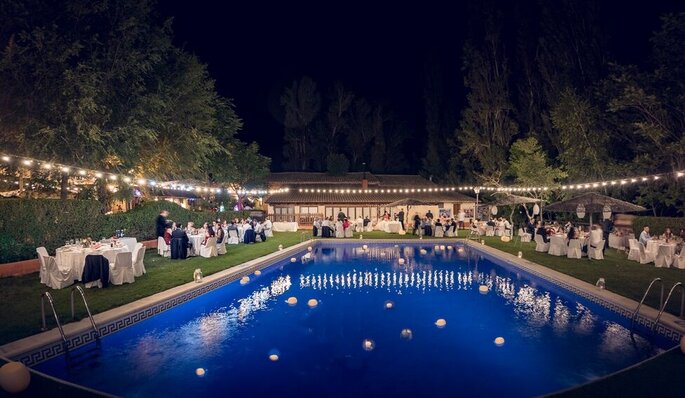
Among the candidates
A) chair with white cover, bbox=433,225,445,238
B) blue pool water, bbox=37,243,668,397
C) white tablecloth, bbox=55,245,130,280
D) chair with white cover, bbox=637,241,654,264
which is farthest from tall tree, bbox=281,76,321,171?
blue pool water, bbox=37,243,668,397

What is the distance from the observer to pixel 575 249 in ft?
47.1

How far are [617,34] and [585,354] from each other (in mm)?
23631

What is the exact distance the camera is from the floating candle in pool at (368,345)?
662 centimetres

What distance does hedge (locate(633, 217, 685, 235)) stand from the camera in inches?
651

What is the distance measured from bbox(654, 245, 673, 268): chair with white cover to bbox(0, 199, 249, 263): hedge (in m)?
17.8

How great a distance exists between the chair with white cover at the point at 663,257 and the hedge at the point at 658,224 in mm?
5208

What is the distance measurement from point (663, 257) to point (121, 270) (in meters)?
14.9

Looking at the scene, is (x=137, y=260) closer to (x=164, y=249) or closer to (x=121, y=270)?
(x=121, y=270)

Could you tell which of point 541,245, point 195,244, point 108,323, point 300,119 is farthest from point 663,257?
point 300,119

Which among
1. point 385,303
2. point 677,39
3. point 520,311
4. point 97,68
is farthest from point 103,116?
point 677,39

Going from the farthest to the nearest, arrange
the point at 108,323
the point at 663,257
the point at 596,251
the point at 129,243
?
the point at 596,251, the point at 663,257, the point at 129,243, the point at 108,323

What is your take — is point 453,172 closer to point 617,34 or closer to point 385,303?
point 617,34

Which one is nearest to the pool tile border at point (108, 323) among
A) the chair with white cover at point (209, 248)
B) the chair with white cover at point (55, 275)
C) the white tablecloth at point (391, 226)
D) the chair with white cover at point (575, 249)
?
the chair with white cover at point (55, 275)

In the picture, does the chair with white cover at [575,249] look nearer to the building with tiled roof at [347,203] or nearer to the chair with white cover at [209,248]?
the chair with white cover at [209,248]
